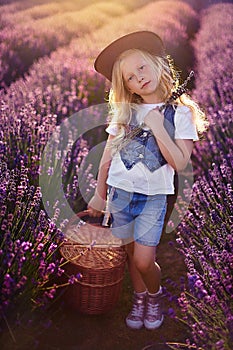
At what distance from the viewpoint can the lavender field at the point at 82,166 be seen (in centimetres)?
233

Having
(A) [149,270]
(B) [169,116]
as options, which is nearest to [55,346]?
(A) [149,270]

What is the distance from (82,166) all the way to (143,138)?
3.02 ft

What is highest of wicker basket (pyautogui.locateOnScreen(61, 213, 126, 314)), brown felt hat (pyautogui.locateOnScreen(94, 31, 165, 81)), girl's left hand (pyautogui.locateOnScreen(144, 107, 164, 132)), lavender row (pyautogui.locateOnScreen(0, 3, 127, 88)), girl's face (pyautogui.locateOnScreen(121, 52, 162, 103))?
brown felt hat (pyautogui.locateOnScreen(94, 31, 165, 81))

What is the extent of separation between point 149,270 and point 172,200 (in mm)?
1413

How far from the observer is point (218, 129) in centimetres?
412

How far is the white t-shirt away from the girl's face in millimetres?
104

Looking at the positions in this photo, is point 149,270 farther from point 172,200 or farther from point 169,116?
point 172,200

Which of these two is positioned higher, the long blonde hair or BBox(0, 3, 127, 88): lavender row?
the long blonde hair

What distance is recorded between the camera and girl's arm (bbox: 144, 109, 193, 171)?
2.37 meters

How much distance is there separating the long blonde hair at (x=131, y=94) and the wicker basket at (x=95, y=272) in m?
0.52

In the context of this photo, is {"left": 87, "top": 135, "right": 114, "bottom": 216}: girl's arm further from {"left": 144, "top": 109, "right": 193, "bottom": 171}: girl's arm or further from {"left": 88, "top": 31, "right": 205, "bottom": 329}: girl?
{"left": 144, "top": 109, "right": 193, "bottom": 171}: girl's arm

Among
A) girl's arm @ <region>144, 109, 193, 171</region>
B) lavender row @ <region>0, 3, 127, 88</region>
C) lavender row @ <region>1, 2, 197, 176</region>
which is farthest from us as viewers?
lavender row @ <region>0, 3, 127, 88</region>

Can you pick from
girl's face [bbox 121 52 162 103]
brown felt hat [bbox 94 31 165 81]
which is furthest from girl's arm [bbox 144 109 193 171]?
A: brown felt hat [bbox 94 31 165 81]

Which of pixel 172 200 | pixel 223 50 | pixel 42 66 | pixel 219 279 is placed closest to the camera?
pixel 219 279
